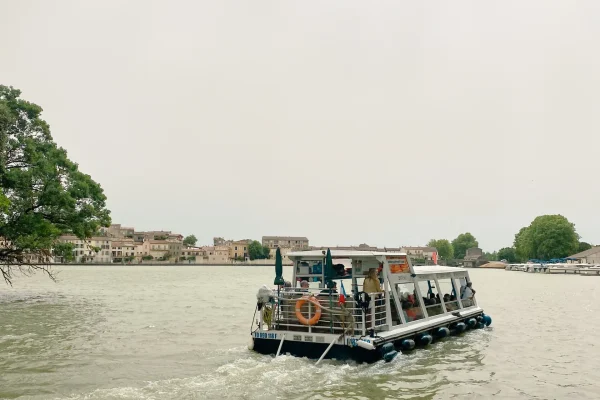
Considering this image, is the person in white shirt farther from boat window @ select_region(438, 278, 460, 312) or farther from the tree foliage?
the tree foliage

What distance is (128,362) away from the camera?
600 inches

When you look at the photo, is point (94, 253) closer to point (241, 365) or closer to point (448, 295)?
point (448, 295)

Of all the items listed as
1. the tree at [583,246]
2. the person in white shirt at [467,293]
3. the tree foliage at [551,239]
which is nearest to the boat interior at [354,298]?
the person in white shirt at [467,293]

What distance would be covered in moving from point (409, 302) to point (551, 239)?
5041 inches

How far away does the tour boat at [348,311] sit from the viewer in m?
14.2

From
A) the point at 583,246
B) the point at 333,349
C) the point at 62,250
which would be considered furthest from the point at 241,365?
the point at 583,246

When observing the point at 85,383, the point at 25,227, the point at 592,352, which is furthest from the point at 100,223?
the point at 592,352

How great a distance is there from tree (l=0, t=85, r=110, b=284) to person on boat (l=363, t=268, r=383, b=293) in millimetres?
21772

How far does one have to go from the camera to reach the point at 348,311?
47.2 feet

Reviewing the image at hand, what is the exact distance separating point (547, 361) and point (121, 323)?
55.9 feet

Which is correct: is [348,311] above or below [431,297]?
below

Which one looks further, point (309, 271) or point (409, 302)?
point (409, 302)

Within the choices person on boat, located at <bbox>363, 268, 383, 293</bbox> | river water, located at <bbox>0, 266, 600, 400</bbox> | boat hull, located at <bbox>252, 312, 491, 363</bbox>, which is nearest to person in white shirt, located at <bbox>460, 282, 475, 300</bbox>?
river water, located at <bbox>0, 266, 600, 400</bbox>

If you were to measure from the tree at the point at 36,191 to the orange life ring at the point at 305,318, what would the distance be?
20498 mm
